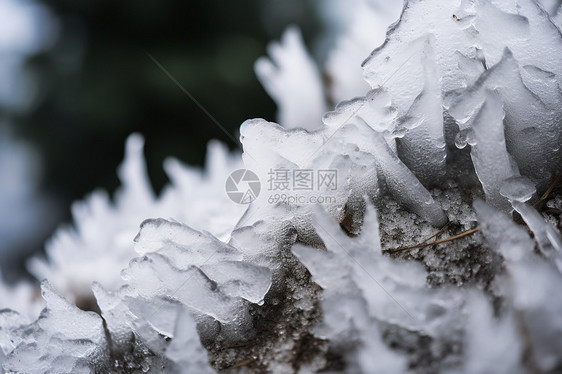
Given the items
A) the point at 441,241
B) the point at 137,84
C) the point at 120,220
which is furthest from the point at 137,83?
the point at 441,241

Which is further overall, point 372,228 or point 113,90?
point 113,90

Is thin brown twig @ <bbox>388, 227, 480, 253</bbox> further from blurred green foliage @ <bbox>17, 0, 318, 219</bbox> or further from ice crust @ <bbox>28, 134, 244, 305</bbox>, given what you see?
blurred green foliage @ <bbox>17, 0, 318, 219</bbox>

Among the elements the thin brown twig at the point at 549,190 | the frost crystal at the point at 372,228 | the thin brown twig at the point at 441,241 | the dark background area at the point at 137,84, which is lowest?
the dark background area at the point at 137,84

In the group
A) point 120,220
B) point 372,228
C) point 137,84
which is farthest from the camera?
point 137,84

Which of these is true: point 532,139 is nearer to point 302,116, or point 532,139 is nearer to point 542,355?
point 542,355

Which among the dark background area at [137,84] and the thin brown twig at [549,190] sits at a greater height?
the thin brown twig at [549,190]

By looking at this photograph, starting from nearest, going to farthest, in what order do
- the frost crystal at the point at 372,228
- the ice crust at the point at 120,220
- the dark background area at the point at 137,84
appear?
1. the frost crystal at the point at 372,228
2. the ice crust at the point at 120,220
3. the dark background area at the point at 137,84

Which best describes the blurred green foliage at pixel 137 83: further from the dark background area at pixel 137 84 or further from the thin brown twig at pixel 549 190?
the thin brown twig at pixel 549 190

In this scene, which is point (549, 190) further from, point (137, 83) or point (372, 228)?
point (137, 83)

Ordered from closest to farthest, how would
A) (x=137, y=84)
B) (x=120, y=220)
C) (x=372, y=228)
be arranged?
1. (x=372, y=228)
2. (x=120, y=220)
3. (x=137, y=84)

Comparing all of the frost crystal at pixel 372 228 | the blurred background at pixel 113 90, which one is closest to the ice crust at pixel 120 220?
the frost crystal at pixel 372 228

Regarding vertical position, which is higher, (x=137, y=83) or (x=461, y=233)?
(x=461, y=233)
